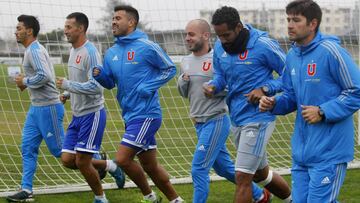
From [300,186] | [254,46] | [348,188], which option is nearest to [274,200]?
[348,188]

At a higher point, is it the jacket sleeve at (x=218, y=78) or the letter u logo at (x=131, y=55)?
the letter u logo at (x=131, y=55)

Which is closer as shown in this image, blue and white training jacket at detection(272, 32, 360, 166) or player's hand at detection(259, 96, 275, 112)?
blue and white training jacket at detection(272, 32, 360, 166)

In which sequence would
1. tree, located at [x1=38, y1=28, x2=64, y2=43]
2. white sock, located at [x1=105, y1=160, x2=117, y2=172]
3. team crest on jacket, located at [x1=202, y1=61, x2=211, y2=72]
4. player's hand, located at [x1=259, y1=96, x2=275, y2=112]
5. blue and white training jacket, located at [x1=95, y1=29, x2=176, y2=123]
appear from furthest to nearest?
tree, located at [x1=38, y1=28, x2=64, y2=43]
white sock, located at [x1=105, y1=160, x2=117, y2=172]
blue and white training jacket, located at [x1=95, y1=29, x2=176, y2=123]
team crest on jacket, located at [x1=202, y1=61, x2=211, y2=72]
player's hand, located at [x1=259, y1=96, x2=275, y2=112]

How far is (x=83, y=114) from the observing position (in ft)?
28.7

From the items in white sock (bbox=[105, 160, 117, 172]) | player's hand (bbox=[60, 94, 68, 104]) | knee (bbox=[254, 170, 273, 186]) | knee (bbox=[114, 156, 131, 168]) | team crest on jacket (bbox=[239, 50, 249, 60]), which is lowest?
white sock (bbox=[105, 160, 117, 172])

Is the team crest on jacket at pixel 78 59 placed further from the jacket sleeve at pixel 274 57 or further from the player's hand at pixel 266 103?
the player's hand at pixel 266 103

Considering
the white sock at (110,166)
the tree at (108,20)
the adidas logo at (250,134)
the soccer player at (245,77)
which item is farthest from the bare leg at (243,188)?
the tree at (108,20)

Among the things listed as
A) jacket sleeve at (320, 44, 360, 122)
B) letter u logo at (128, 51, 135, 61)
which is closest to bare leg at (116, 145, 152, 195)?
letter u logo at (128, 51, 135, 61)

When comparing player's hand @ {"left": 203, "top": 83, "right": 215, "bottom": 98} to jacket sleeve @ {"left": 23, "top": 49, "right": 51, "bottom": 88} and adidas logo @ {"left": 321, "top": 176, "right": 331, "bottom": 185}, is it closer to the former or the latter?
adidas logo @ {"left": 321, "top": 176, "right": 331, "bottom": 185}

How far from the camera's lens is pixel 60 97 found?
9367 mm

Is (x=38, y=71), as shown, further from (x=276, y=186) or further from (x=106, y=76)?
(x=276, y=186)

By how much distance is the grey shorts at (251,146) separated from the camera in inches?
281

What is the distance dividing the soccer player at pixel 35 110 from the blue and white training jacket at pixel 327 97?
4064 millimetres

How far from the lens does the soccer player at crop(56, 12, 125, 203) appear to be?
28.2ft
